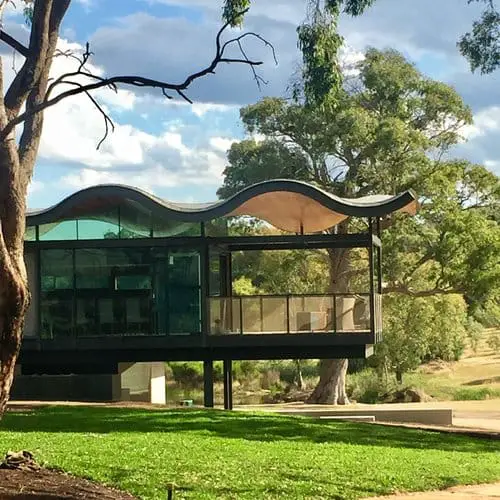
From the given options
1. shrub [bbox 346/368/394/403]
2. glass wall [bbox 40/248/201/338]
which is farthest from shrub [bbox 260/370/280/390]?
glass wall [bbox 40/248/201/338]

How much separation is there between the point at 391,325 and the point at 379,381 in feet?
13.3

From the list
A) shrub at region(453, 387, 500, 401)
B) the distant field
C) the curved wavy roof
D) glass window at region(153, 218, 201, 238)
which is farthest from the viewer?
the distant field

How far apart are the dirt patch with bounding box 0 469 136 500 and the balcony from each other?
13.5 m

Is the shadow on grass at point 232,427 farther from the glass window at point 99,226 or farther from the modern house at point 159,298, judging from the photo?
the glass window at point 99,226

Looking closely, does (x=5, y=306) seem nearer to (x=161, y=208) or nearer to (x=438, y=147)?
(x=161, y=208)

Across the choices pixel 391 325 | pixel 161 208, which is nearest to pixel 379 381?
pixel 391 325

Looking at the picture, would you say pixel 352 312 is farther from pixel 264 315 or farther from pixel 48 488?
pixel 48 488

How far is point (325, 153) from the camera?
1375 inches

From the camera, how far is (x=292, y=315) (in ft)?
77.8

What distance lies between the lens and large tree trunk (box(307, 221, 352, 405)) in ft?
115

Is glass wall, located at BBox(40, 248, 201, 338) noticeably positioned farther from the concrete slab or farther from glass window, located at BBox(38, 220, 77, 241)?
the concrete slab

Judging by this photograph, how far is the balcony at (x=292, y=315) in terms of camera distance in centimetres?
2352

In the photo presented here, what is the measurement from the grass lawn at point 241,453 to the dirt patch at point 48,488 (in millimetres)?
364

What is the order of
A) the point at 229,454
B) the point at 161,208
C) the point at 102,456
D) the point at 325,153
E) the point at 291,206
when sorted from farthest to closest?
the point at 325,153
the point at 291,206
the point at 161,208
the point at 229,454
the point at 102,456
